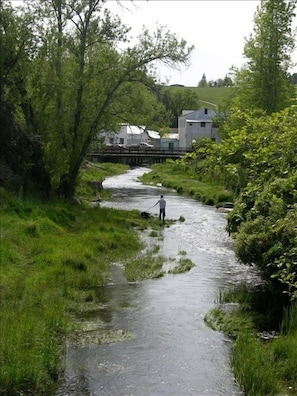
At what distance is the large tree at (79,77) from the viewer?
92.9 feet

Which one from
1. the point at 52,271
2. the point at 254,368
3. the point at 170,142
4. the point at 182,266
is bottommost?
the point at 182,266

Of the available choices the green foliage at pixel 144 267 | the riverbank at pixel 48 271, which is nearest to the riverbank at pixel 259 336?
the green foliage at pixel 144 267

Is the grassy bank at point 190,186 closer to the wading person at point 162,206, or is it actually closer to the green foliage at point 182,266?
the wading person at point 162,206

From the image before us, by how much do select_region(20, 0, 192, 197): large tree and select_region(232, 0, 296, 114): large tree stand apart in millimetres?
14567

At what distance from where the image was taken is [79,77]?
28.9 metres

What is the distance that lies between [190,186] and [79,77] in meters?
23.9

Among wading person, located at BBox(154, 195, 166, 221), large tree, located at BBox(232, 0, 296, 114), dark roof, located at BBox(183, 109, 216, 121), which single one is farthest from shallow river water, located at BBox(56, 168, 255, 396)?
dark roof, located at BBox(183, 109, 216, 121)

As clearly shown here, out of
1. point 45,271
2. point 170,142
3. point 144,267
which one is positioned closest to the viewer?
point 45,271

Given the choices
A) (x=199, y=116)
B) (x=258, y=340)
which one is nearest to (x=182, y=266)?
(x=258, y=340)

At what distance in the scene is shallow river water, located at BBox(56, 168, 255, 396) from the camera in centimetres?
941

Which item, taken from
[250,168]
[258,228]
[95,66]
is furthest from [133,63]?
[250,168]

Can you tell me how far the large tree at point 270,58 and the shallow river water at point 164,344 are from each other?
25.5 meters

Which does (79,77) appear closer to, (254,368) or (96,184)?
(96,184)

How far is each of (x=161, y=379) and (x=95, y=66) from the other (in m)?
22.8
